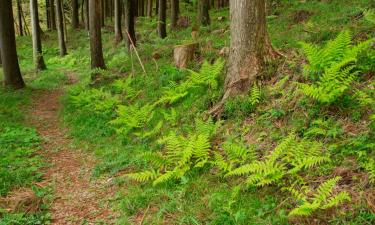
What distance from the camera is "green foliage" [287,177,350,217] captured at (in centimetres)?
407

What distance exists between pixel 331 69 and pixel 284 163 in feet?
6.51

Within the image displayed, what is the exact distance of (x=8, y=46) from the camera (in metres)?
13.9

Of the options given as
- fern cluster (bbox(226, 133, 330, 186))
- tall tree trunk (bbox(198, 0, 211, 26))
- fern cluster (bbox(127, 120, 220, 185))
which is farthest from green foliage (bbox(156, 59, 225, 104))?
tall tree trunk (bbox(198, 0, 211, 26))

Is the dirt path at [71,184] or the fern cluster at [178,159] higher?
the fern cluster at [178,159]

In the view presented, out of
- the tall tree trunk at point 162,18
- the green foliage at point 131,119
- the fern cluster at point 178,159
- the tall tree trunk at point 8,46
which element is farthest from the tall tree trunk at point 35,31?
the fern cluster at point 178,159

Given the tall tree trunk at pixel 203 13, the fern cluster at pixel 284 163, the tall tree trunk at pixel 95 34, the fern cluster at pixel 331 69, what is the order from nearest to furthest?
the fern cluster at pixel 284 163, the fern cluster at pixel 331 69, the tall tree trunk at pixel 95 34, the tall tree trunk at pixel 203 13

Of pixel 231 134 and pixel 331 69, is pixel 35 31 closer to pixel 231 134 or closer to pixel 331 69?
pixel 231 134

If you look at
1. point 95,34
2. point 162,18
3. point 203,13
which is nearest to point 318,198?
point 95,34

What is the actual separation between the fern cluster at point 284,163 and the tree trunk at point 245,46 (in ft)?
7.32

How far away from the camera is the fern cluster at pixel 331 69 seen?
5777 mm

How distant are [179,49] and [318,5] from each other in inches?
249

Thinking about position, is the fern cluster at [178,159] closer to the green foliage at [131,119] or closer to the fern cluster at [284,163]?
the fern cluster at [284,163]

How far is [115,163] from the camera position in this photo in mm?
7082

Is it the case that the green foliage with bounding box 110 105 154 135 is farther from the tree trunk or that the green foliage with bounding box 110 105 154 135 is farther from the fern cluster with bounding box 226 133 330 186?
the fern cluster with bounding box 226 133 330 186
